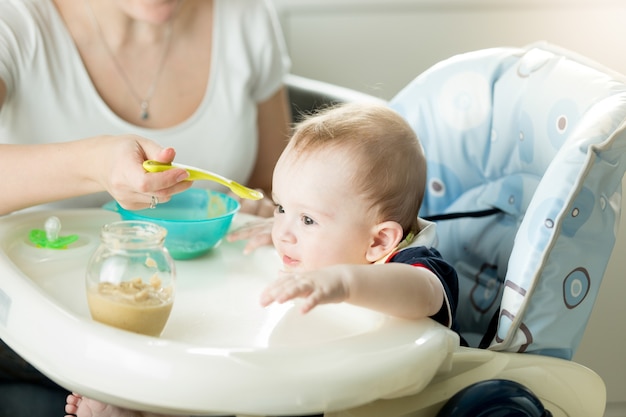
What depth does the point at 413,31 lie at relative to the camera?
2383mm

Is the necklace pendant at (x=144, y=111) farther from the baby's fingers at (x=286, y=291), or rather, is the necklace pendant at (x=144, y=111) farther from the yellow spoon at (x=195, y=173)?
the baby's fingers at (x=286, y=291)

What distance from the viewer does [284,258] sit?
1.11 m

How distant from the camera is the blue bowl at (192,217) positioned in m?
1.17

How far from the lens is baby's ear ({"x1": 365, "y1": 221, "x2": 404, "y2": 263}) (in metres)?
1.08

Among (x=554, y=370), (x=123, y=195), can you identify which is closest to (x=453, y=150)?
(x=554, y=370)

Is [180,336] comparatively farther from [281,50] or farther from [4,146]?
[281,50]

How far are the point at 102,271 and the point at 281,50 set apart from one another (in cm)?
79

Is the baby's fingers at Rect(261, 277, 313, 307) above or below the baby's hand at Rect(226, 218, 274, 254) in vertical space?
above

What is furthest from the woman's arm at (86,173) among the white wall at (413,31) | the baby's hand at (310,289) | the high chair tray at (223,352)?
Result: the white wall at (413,31)

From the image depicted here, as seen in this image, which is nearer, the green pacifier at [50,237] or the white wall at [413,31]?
the green pacifier at [50,237]

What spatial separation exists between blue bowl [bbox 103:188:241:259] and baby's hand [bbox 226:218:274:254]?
21 millimetres

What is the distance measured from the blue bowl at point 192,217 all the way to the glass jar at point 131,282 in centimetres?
21

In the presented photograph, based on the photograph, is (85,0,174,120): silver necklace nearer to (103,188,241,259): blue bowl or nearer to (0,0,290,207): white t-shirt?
(0,0,290,207): white t-shirt

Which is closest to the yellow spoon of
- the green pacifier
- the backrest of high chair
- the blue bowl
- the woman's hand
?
the woman's hand
